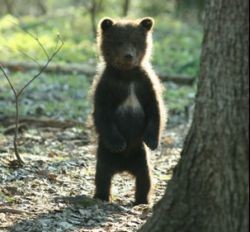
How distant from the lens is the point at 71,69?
1744cm

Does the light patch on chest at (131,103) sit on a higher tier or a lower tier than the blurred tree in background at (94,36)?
lower

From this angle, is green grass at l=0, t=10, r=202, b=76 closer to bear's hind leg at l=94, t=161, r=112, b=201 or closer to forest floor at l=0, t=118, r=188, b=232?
forest floor at l=0, t=118, r=188, b=232

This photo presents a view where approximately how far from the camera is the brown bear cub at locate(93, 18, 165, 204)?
24.7 feet

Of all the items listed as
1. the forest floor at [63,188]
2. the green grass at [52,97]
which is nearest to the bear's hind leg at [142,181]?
the forest floor at [63,188]

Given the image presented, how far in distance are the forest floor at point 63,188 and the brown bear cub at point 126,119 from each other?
35cm

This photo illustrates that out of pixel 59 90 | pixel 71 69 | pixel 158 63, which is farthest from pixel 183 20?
pixel 59 90

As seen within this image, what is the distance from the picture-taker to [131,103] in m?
7.68

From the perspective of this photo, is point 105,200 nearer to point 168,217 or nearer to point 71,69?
point 168,217

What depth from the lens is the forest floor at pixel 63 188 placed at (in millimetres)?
6512

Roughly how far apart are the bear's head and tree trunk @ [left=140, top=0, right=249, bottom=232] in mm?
2881

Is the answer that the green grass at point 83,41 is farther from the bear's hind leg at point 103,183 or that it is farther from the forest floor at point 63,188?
the bear's hind leg at point 103,183

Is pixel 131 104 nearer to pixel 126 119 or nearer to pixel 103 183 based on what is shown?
pixel 126 119

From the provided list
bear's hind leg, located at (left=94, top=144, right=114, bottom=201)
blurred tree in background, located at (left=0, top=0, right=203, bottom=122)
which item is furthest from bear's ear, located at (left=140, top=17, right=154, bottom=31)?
blurred tree in background, located at (left=0, top=0, right=203, bottom=122)

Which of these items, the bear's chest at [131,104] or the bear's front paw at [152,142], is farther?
the bear's chest at [131,104]
